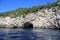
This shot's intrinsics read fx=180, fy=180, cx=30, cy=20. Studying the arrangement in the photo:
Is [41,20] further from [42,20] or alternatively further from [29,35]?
[29,35]

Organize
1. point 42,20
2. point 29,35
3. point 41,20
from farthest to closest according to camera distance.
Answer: point 41,20, point 42,20, point 29,35

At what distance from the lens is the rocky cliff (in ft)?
270

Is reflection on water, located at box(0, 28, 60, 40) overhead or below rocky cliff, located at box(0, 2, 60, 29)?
below

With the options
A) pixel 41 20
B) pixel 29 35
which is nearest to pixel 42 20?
pixel 41 20

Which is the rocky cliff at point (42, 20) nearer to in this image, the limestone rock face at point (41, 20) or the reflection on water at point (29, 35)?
the limestone rock face at point (41, 20)

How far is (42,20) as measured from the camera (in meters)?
91.7

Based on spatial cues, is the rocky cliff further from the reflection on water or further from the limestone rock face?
the reflection on water

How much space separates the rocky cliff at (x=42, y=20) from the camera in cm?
8225

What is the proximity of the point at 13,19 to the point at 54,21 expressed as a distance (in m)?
→ 33.7

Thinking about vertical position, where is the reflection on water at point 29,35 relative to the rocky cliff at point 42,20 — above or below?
below

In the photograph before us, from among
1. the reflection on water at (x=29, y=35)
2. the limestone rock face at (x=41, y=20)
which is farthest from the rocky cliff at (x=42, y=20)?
the reflection on water at (x=29, y=35)

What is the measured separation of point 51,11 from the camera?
9000 centimetres

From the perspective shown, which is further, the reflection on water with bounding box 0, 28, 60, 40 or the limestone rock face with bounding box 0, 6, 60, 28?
the limestone rock face with bounding box 0, 6, 60, 28

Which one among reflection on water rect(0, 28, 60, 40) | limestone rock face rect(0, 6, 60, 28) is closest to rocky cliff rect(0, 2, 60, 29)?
limestone rock face rect(0, 6, 60, 28)
